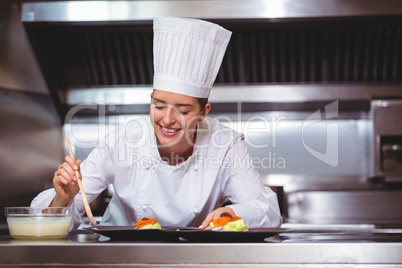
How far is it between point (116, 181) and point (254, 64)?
63.8 inches

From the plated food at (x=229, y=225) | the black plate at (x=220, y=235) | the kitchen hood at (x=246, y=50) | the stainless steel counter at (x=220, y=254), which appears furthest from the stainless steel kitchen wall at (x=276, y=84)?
the stainless steel counter at (x=220, y=254)

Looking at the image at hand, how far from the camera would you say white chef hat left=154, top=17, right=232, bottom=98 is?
1.97m

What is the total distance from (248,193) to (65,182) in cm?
77

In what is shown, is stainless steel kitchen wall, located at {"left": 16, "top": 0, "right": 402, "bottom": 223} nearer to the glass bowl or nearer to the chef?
the chef

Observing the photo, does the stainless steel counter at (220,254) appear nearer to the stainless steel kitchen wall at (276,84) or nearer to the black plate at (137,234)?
the black plate at (137,234)

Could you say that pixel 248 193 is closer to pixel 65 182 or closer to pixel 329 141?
pixel 65 182

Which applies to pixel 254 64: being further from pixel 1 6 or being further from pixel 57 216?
pixel 57 216

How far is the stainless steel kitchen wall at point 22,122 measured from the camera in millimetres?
3207

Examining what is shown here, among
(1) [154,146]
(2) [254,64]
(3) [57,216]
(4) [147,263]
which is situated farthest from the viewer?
(2) [254,64]

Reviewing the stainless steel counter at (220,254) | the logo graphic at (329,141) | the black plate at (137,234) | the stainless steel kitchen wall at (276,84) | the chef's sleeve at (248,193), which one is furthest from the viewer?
the logo graphic at (329,141)

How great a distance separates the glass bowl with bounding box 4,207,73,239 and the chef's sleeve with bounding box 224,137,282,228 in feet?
2.10

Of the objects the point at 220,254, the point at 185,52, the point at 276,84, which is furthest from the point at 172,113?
the point at 276,84

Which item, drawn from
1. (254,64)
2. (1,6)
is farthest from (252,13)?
(1,6)

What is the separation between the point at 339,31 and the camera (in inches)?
130
